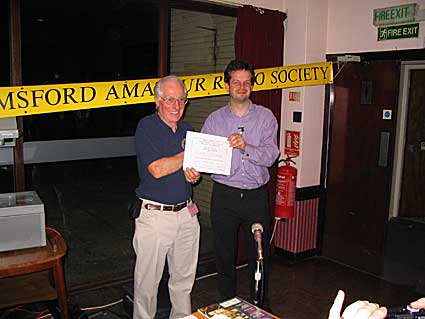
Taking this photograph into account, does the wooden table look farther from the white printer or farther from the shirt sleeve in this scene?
the shirt sleeve

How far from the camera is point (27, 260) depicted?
2545 mm

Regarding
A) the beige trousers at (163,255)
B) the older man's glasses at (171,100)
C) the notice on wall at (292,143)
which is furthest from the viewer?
the notice on wall at (292,143)

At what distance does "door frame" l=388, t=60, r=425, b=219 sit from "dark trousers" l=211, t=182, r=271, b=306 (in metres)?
1.67

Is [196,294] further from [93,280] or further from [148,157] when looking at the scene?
[148,157]

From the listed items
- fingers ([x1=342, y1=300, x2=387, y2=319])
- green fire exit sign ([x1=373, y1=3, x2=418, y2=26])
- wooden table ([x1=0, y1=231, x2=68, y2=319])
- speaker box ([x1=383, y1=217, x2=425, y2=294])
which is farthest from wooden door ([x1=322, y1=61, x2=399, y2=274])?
fingers ([x1=342, y1=300, x2=387, y2=319])

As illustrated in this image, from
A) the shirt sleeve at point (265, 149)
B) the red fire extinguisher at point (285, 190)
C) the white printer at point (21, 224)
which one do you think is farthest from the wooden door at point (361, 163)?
the white printer at point (21, 224)

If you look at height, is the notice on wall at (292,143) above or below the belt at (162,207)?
above

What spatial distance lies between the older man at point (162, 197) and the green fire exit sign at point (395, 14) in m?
2.35

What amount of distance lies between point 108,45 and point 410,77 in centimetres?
291

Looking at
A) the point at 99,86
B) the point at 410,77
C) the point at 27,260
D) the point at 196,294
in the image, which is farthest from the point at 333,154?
the point at 27,260

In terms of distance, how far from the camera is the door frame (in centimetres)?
393

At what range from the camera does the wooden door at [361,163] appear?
3984 millimetres

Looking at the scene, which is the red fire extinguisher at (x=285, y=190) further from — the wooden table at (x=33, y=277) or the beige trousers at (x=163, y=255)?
the wooden table at (x=33, y=277)

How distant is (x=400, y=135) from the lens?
13.3 ft
